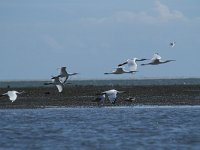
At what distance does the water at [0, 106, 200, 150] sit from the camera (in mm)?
28625

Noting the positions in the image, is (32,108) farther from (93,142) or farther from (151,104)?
(93,142)

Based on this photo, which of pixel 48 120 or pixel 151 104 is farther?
pixel 151 104

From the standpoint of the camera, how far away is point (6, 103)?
49.5 m

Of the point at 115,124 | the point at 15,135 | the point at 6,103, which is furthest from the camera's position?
the point at 6,103

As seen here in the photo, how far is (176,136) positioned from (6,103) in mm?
20451

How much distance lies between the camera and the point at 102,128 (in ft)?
111

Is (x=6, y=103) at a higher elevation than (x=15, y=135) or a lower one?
higher

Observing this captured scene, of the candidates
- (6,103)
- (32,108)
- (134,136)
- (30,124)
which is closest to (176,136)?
(134,136)

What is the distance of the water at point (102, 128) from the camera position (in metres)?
28.6

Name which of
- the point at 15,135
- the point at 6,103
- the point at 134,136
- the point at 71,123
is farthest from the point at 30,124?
the point at 6,103

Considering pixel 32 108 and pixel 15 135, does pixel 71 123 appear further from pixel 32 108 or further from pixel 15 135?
pixel 32 108

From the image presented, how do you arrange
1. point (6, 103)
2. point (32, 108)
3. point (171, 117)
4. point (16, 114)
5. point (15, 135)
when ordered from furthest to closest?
point (6, 103)
point (32, 108)
point (16, 114)
point (171, 117)
point (15, 135)

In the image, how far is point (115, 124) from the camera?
35.4m

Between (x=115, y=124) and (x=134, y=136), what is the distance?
4.68m
